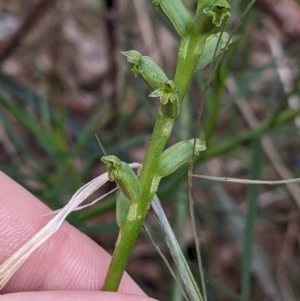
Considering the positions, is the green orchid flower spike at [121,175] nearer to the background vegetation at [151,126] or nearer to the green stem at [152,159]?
the green stem at [152,159]

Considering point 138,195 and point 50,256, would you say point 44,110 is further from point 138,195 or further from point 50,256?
point 138,195

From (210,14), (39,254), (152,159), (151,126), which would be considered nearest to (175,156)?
(152,159)

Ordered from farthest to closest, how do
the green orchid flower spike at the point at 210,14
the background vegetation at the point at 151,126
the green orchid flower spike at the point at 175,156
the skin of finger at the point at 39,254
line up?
the background vegetation at the point at 151,126
the skin of finger at the point at 39,254
the green orchid flower spike at the point at 175,156
the green orchid flower spike at the point at 210,14

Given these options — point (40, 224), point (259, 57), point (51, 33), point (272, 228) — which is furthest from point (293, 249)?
point (40, 224)

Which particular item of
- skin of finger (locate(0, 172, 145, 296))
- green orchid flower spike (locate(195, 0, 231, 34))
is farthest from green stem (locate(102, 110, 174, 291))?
skin of finger (locate(0, 172, 145, 296))

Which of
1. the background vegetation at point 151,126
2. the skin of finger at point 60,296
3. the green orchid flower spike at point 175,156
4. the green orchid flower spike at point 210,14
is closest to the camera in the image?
the green orchid flower spike at point 210,14

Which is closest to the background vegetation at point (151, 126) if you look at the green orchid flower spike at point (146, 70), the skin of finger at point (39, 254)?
the skin of finger at point (39, 254)

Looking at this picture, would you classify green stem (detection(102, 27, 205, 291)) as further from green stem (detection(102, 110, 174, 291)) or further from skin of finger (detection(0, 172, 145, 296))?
skin of finger (detection(0, 172, 145, 296))
